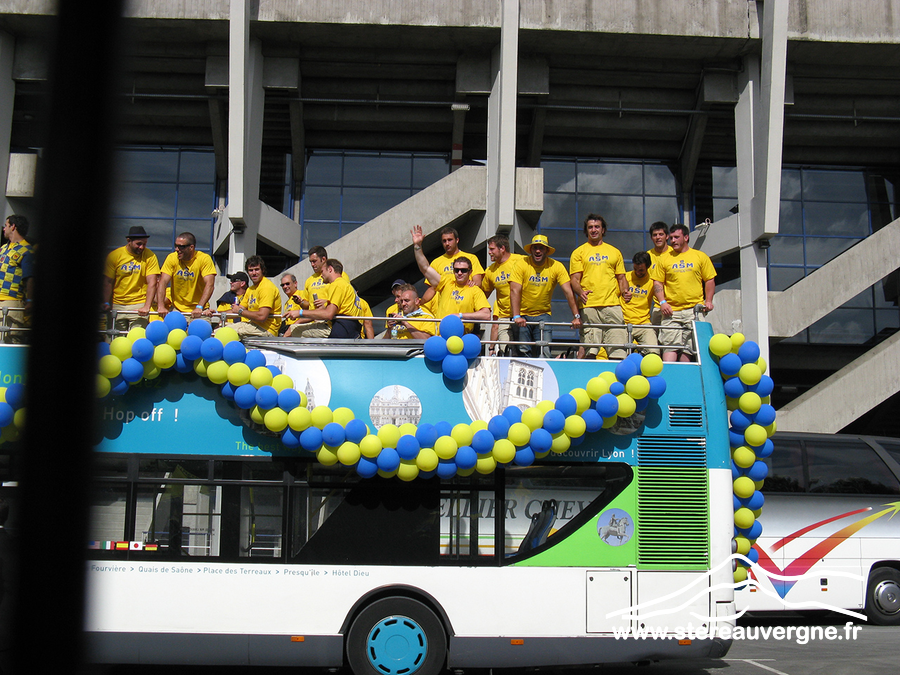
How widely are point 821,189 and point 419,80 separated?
11649mm

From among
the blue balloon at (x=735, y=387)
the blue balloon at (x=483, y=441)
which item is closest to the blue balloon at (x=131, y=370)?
the blue balloon at (x=483, y=441)

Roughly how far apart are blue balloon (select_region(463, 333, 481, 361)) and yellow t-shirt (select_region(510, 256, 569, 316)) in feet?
6.60

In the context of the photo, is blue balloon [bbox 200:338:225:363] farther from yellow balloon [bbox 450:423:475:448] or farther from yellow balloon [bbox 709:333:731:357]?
yellow balloon [bbox 709:333:731:357]

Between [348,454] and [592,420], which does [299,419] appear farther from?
[592,420]

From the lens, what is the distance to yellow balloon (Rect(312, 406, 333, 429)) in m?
7.16

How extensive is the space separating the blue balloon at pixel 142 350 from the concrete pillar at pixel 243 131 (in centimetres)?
896

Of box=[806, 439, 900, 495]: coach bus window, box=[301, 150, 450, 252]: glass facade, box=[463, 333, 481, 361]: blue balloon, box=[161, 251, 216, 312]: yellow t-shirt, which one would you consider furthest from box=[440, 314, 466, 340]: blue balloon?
box=[301, 150, 450, 252]: glass facade

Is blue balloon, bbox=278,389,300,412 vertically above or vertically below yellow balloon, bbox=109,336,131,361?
below

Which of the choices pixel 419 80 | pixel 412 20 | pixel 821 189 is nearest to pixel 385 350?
pixel 412 20

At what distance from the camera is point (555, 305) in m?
19.7

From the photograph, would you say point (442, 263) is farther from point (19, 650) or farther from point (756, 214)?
point (756, 214)

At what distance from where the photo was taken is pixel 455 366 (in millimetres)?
7418

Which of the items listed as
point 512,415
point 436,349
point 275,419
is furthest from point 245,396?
point 512,415

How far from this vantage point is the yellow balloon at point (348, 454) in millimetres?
7129
